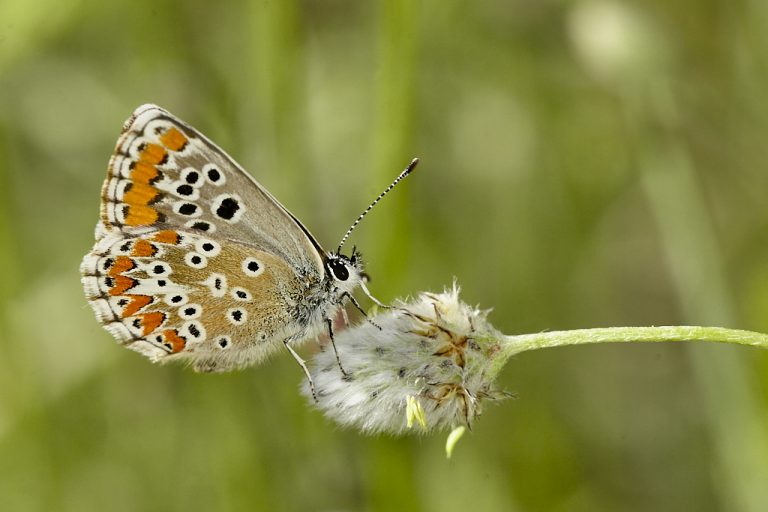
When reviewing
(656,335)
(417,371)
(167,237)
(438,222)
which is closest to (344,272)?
(167,237)

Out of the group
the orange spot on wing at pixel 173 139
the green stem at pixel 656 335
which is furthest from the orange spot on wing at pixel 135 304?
the green stem at pixel 656 335

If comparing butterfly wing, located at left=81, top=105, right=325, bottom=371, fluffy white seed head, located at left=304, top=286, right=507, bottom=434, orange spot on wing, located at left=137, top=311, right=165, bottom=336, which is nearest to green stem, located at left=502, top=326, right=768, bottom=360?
fluffy white seed head, located at left=304, top=286, right=507, bottom=434

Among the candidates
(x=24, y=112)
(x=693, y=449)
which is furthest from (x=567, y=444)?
(x=24, y=112)

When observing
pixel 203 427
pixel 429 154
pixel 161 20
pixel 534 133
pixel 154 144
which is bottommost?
pixel 203 427

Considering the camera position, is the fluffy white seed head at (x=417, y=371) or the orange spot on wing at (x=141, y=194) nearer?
the fluffy white seed head at (x=417, y=371)

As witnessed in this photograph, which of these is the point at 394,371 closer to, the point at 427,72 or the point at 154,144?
the point at 154,144

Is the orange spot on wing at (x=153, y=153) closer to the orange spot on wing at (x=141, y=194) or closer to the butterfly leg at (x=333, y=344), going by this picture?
the orange spot on wing at (x=141, y=194)
